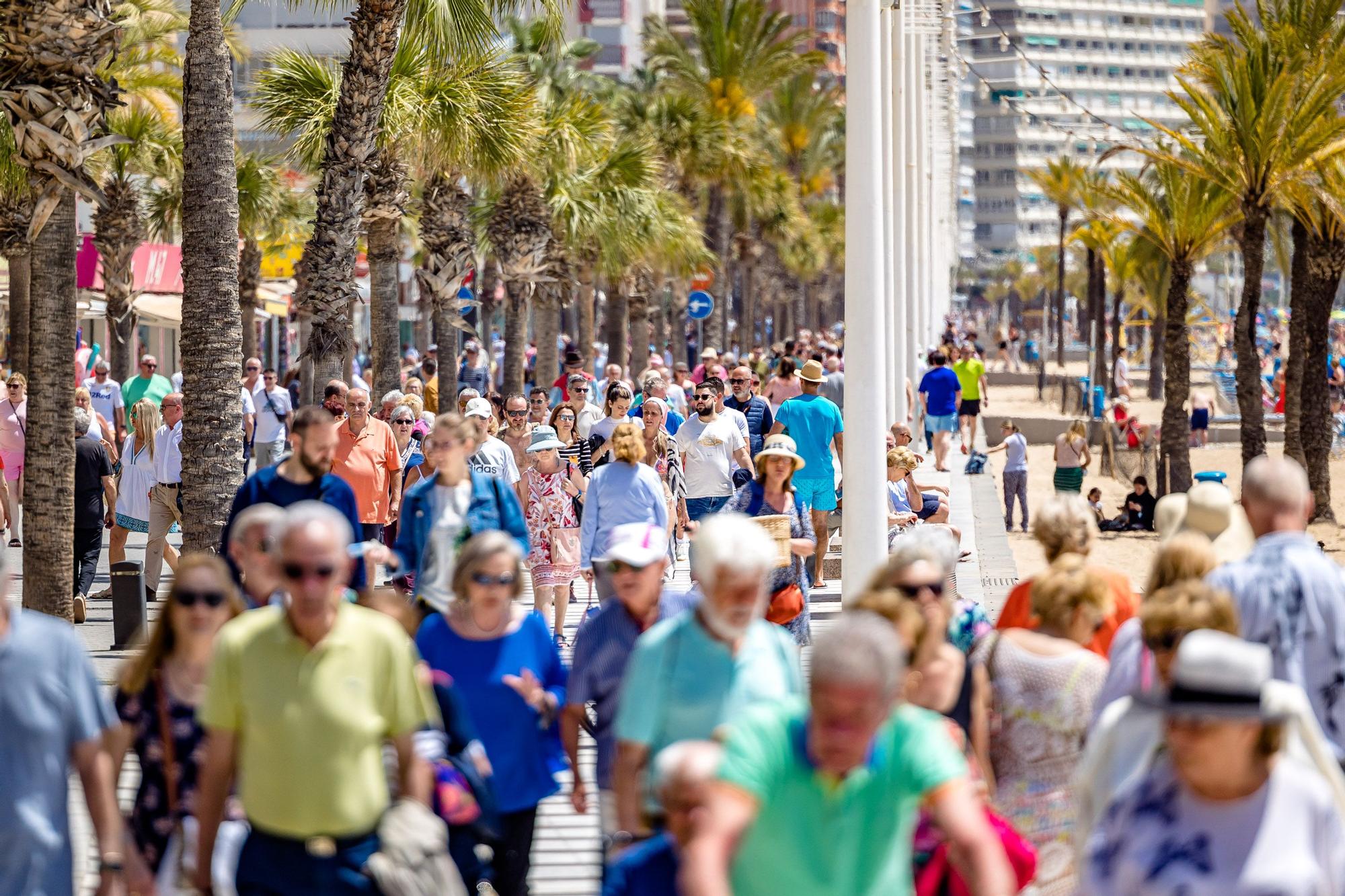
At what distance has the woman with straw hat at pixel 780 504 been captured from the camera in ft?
28.5

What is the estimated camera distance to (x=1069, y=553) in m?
5.85

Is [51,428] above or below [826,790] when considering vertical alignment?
above

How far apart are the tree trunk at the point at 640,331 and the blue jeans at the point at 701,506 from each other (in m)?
28.2

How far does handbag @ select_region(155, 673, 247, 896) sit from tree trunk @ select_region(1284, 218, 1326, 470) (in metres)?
24.0

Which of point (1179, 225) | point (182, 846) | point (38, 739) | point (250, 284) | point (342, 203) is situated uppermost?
point (1179, 225)

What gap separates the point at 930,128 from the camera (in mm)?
39562

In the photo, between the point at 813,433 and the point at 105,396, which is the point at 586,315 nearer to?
the point at 105,396

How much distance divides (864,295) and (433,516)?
411cm

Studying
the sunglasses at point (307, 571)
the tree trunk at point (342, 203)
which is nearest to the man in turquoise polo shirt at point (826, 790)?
the sunglasses at point (307, 571)

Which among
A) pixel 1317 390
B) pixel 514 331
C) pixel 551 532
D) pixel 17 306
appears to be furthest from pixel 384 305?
pixel 1317 390

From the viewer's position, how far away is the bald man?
5352 millimetres

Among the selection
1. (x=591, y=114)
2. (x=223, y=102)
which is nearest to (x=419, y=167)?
(x=591, y=114)

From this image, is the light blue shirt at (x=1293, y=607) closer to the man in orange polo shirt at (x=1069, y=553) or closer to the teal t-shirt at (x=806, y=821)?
the man in orange polo shirt at (x=1069, y=553)

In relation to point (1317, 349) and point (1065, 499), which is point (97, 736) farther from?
point (1317, 349)
